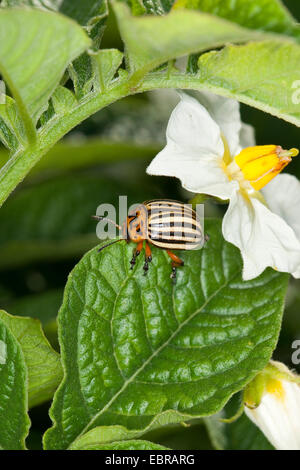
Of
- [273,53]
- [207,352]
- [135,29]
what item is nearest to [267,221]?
[207,352]

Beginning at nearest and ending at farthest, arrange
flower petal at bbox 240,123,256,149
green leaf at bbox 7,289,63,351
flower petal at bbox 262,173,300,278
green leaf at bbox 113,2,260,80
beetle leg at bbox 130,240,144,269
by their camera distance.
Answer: green leaf at bbox 113,2,260,80 < beetle leg at bbox 130,240,144,269 < flower petal at bbox 262,173,300,278 < flower petal at bbox 240,123,256,149 < green leaf at bbox 7,289,63,351

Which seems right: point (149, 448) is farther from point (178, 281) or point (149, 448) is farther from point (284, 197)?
point (284, 197)

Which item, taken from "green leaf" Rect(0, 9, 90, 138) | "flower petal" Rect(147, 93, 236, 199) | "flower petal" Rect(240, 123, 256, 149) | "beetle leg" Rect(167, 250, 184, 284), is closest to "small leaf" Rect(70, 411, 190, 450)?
"beetle leg" Rect(167, 250, 184, 284)

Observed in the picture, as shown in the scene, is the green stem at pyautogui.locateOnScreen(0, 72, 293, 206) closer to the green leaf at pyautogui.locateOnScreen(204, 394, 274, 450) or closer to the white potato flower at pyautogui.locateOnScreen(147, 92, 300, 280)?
the white potato flower at pyautogui.locateOnScreen(147, 92, 300, 280)

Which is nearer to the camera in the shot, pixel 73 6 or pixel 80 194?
pixel 73 6

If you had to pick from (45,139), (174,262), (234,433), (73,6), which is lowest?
(234,433)

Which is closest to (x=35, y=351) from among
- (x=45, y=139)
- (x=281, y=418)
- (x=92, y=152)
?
(x=45, y=139)

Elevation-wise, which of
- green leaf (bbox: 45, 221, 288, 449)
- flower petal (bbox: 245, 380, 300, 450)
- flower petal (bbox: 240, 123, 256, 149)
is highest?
flower petal (bbox: 240, 123, 256, 149)

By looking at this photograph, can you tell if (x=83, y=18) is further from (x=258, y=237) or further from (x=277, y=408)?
(x=277, y=408)
